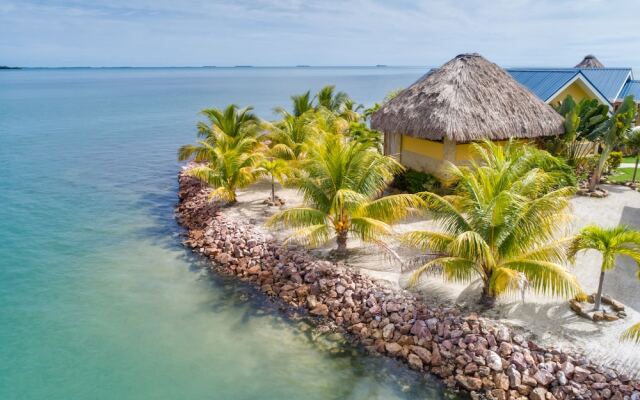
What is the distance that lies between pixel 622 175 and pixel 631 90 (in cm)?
918

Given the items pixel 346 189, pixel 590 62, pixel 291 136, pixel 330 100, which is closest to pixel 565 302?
pixel 346 189

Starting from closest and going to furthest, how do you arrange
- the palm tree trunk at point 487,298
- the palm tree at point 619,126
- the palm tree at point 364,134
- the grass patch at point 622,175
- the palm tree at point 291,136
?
the palm tree trunk at point 487,298 → the palm tree at point 619,126 → the grass patch at point 622,175 → the palm tree at point 291,136 → the palm tree at point 364,134

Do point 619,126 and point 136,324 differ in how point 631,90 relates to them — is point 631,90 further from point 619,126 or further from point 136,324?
point 136,324

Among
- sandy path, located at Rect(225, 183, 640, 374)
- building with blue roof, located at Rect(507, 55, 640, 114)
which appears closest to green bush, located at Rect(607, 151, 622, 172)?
sandy path, located at Rect(225, 183, 640, 374)

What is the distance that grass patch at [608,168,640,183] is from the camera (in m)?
15.2

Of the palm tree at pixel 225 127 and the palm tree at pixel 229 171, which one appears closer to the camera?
the palm tree at pixel 229 171

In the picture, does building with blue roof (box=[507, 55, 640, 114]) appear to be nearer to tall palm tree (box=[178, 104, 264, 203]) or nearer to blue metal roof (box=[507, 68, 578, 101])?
blue metal roof (box=[507, 68, 578, 101])

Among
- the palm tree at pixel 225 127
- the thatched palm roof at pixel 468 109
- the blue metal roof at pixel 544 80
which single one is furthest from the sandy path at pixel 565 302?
the blue metal roof at pixel 544 80

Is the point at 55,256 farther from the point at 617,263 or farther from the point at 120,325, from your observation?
the point at 617,263

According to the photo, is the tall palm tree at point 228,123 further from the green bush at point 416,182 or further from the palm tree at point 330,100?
the palm tree at point 330,100

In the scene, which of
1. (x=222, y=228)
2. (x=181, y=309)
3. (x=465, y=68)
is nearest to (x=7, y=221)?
(x=222, y=228)

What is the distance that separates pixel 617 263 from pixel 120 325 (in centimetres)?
1063

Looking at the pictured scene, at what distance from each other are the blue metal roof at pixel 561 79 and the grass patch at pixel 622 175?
12.8 ft

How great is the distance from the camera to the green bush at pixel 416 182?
13.6 metres
